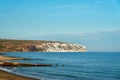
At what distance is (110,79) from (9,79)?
20237 mm

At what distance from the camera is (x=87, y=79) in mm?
49562

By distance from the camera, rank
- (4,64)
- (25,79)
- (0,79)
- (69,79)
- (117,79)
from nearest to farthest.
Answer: (0,79)
(25,79)
(69,79)
(117,79)
(4,64)

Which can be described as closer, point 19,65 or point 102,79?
point 102,79

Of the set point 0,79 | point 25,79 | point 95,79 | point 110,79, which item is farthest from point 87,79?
point 0,79

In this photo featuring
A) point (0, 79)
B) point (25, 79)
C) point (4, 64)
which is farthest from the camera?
point (4, 64)

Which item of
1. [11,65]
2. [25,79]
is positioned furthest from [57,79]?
[11,65]

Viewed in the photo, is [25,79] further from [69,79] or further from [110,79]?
[110,79]

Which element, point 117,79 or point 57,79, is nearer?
point 57,79

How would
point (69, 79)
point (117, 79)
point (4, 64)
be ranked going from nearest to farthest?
point (69, 79), point (117, 79), point (4, 64)

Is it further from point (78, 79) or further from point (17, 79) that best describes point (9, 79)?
point (78, 79)

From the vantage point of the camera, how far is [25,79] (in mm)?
44594

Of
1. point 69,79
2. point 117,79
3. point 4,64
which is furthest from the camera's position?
point 4,64

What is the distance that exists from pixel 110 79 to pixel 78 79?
695 centimetres

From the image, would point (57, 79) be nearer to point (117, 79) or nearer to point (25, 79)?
point (25, 79)
